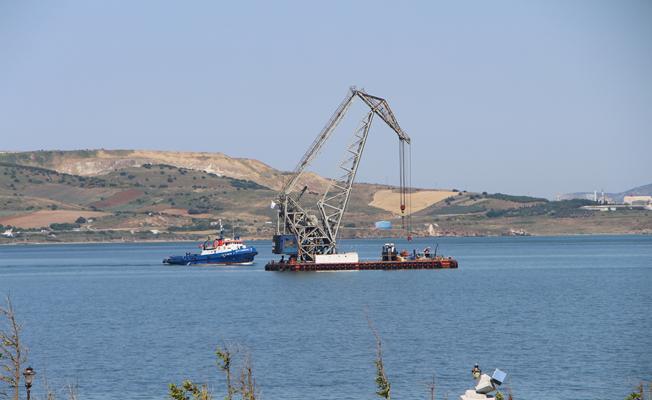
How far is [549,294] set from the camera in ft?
299

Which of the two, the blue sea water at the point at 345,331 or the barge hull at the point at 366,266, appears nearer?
the blue sea water at the point at 345,331

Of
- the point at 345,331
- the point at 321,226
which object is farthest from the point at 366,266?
the point at 345,331

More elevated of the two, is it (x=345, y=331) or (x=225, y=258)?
(x=225, y=258)

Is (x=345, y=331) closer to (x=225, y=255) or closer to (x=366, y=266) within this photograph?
(x=366, y=266)

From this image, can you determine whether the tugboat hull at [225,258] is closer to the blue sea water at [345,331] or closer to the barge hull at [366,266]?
Result: the barge hull at [366,266]

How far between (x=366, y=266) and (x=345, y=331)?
53.9 meters

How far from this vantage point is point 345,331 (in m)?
64.2

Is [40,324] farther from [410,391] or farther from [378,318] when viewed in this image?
[410,391]

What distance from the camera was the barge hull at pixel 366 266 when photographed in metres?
116

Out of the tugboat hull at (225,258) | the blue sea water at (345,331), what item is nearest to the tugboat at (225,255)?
the tugboat hull at (225,258)

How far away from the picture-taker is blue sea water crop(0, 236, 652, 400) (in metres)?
46.5

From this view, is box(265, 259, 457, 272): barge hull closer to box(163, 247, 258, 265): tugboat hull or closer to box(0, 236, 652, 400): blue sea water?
box(0, 236, 652, 400): blue sea water

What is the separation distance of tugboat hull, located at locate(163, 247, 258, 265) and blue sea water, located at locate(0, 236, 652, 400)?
23034 mm

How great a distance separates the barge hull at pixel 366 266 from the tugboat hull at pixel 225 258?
2159cm
